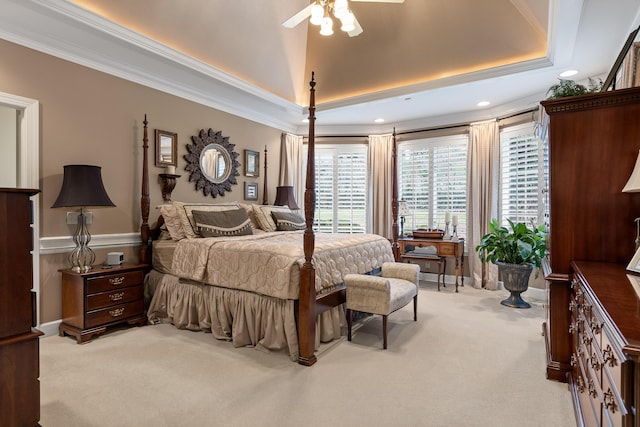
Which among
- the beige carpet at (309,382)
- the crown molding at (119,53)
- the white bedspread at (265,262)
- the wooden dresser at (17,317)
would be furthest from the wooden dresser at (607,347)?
the crown molding at (119,53)

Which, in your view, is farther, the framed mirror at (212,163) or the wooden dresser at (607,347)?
the framed mirror at (212,163)

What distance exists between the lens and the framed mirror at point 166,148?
420 centimetres

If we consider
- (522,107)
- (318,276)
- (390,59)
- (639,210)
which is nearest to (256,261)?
(318,276)

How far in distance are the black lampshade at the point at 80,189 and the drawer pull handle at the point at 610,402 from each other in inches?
143

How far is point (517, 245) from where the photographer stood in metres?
4.34

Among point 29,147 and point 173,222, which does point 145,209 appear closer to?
point 173,222

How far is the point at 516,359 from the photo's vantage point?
112 inches

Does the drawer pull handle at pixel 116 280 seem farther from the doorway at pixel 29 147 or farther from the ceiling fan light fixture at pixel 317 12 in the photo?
the ceiling fan light fixture at pixel 317 12

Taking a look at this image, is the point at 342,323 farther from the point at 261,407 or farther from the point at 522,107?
the point at 522,107

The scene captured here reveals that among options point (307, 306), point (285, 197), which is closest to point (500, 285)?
point (285, 197)

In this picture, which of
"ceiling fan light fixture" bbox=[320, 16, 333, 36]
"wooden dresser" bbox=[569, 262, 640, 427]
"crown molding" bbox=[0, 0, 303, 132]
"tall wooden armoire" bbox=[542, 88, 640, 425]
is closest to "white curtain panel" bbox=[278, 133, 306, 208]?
"crown molding" bbox=[0, 0, 303, 132]

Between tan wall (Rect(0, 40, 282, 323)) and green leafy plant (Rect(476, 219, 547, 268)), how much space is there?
404 centimetres

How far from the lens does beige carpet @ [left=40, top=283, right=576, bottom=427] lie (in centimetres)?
203

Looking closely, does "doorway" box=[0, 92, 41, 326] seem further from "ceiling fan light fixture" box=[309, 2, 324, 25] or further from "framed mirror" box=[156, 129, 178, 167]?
"ceiling fan light fixture" box=[309, 2, 324, 25]
